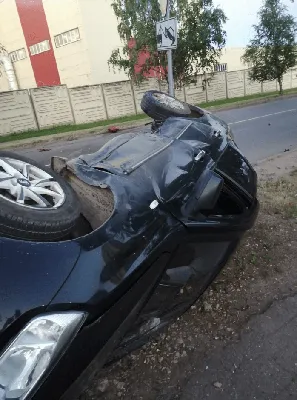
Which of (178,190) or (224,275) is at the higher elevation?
(178,190)

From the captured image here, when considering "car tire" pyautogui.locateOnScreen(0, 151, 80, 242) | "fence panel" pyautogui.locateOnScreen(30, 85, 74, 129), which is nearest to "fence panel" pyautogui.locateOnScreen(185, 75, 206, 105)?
"fence panel" pyautogui.locateOnScreen(30, 85, 74, 129)

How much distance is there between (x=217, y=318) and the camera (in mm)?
2205

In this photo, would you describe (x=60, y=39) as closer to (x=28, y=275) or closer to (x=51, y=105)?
(x=51, y=105)

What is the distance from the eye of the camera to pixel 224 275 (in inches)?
103

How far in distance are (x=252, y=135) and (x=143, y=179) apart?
8.43m

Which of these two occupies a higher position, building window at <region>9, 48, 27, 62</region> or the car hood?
building window at <region>9, 48, 27, 62</region>

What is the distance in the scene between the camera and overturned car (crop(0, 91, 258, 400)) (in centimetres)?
111

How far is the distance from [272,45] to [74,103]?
14.7m

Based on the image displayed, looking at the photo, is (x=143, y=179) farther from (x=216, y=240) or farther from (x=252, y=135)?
(x=252, y=135)

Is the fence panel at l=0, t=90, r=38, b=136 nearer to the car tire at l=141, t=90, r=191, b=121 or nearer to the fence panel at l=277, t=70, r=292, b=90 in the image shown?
the car tire at l=141, t=90, r=191, b=121

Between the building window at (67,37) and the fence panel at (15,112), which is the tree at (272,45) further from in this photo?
the fence panel at (15,112)

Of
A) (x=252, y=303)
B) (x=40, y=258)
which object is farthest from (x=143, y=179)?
(x=252, y=303)

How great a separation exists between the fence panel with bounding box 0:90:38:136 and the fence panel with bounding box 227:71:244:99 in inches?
613

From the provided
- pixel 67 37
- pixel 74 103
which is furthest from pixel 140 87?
pixel 67 37
